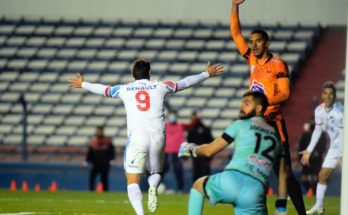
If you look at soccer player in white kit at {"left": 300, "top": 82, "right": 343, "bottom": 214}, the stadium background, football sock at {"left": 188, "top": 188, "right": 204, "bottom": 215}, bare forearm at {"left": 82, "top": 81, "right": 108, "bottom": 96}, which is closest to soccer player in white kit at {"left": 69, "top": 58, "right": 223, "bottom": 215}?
bare forearm at {"left": 82, "top": 81, "right": 108, "bottom": 96}

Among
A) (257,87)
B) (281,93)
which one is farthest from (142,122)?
(281,93)

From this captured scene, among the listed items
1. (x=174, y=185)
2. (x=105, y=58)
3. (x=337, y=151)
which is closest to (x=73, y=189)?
(x=174, y=185)

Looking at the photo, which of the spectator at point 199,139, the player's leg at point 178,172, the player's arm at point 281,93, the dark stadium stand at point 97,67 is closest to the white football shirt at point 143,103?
the player's arm at point 281,93

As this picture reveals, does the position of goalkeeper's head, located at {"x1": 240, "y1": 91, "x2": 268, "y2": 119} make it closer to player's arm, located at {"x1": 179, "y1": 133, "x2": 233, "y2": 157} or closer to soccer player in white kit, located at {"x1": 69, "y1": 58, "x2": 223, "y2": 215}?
player's arm, located at {"x1": 179, "y1": 133, "x2": 233, "y2": 157}

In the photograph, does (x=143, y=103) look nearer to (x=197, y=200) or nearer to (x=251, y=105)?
(x=251, y=105)

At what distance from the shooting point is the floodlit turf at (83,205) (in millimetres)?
14523

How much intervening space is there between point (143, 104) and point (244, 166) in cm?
311

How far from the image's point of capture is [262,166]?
8.76 m

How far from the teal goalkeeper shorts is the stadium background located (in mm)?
17176

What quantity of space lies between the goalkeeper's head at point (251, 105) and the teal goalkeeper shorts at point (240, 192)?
53 cm

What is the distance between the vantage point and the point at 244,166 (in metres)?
8.70

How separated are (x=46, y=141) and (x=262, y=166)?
19.4 meters

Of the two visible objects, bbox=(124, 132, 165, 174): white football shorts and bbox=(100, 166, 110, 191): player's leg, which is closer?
bbox=(124, 132, 165, 174): white football shorts

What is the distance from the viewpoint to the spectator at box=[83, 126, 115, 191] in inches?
901
